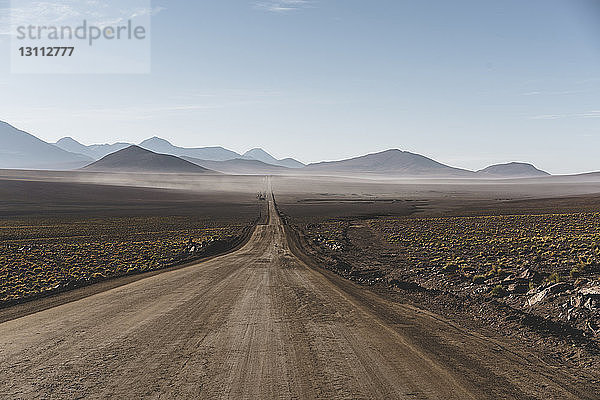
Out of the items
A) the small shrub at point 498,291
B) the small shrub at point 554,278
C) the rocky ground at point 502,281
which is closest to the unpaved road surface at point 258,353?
the rocky ground at point 502,281

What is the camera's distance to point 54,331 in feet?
34.3

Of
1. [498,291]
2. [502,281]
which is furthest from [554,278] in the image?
[498,291]

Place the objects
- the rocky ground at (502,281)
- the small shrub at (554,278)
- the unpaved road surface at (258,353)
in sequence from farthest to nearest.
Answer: the small shrub at (554,278), the rocky ground at (502,281), the unpaved road surface at (258,353)

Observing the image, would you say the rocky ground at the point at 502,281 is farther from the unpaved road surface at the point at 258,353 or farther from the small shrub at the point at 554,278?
the unpaved road surface at the point at 258,353

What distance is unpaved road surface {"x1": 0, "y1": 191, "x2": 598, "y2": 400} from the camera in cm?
728

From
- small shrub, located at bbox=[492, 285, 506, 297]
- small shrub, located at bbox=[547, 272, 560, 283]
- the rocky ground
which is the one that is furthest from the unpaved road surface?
small shrub, located at bbox=[547, 272, 560, 283]

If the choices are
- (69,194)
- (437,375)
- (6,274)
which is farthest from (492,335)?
(69,194)

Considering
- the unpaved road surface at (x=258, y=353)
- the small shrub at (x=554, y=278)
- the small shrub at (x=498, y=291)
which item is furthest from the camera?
the small shrub at (x=554, y=278)

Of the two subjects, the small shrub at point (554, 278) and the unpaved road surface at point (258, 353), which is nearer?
the unpaved road surface at point (258, 353)

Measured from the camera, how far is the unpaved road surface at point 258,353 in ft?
23.9

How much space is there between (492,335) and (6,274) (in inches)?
782

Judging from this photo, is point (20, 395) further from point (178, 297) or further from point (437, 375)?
point (178, 297)

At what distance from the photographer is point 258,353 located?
29.3 ft

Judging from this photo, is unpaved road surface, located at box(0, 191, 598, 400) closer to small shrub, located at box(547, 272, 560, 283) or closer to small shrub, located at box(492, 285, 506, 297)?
small shrub, located at box(492, 285, 506, 297)
